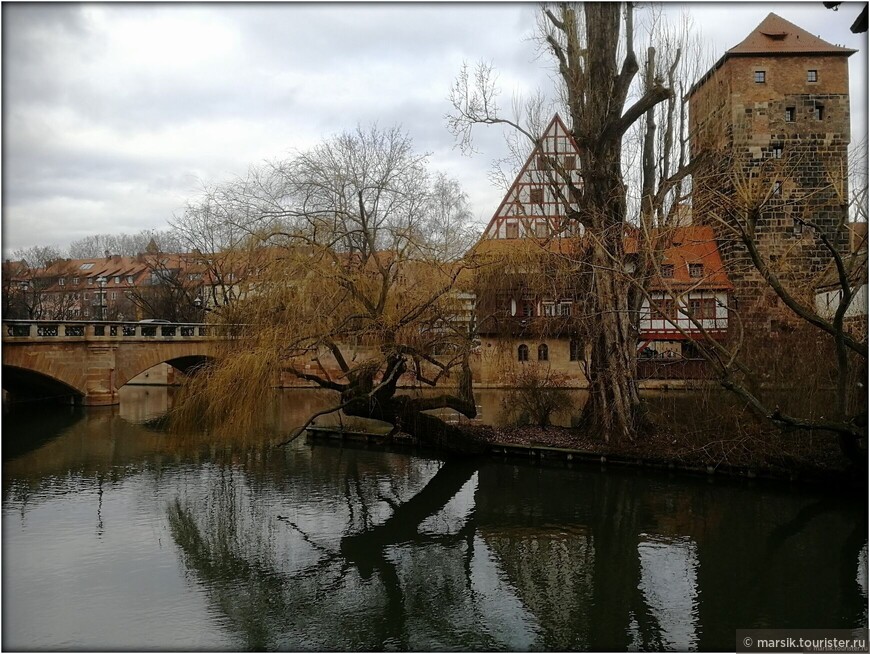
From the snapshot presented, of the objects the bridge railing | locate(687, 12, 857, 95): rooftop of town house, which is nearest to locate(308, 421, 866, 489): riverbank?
the bridge railing

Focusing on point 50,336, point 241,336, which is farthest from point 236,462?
point 50,336

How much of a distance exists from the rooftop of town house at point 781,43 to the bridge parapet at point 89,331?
752 inches

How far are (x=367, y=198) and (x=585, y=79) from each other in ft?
14.4

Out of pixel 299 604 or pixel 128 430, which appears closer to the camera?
pixel 299 604

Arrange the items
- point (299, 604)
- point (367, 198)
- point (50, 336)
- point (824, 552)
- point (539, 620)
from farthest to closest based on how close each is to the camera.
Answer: point (50, 336) < point (367, 198) < point (824, 552) < point (299, 604) < point (539, 620)

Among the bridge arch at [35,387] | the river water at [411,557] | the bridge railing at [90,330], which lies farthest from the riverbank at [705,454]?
the bridge arch at [35,387]

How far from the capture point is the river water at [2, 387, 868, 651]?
6.41m

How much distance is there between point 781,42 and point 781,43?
0.06 metres

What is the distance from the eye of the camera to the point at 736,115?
24.4 metres

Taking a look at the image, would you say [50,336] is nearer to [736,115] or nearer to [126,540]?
[126,540]

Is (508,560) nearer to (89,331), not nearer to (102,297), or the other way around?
(89,331)

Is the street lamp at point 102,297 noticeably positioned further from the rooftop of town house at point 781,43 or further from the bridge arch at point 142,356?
the rooftop of town house at point 781,43

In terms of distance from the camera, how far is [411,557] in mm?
8477

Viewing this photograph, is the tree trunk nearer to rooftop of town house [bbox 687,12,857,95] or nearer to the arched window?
the arched window
